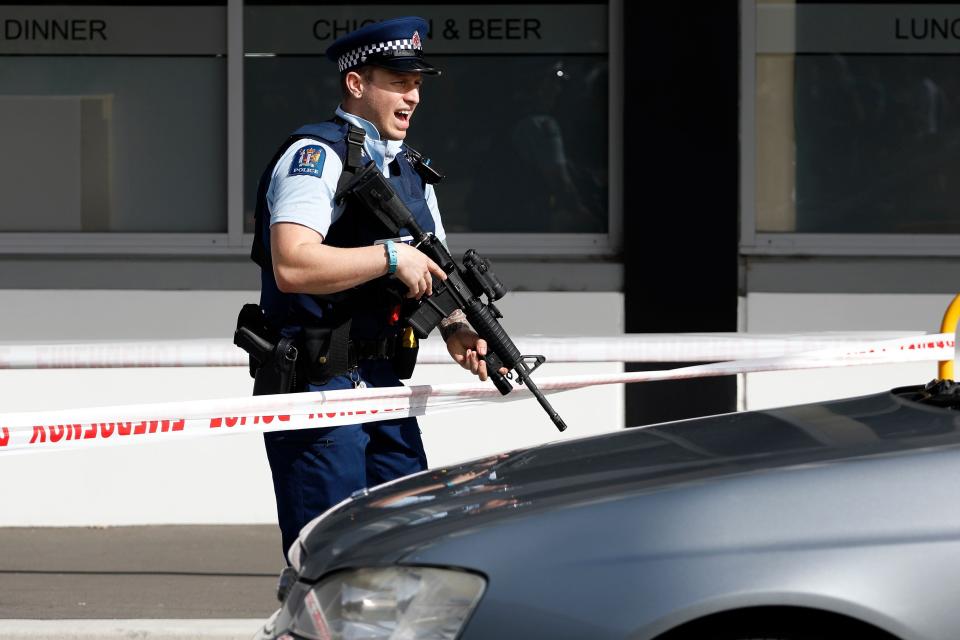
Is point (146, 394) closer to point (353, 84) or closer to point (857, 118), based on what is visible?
point (353, 84)

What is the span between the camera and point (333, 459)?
157 inches

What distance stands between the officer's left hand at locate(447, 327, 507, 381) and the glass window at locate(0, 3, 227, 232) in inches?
133

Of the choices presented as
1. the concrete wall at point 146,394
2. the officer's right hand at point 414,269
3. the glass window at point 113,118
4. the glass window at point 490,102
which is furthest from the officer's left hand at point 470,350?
the glass window at point 113,118

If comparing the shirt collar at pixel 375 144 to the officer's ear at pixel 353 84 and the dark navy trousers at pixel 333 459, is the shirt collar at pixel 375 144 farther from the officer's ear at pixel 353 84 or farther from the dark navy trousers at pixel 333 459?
the dark navy trousers at pixel 333 459

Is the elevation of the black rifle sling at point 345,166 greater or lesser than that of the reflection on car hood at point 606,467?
greater

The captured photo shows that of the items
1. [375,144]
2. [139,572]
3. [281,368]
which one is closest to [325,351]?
[281,368]

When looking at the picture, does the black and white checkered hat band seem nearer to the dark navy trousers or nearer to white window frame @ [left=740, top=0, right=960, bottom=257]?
the dark navy trousers

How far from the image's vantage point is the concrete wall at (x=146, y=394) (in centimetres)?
699

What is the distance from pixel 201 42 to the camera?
7258 mm

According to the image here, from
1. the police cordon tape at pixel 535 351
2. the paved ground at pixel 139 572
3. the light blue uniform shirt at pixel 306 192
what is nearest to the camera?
the light blue uniform shirt at pixel 306 192

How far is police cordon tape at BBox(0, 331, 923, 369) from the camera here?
5.22 m

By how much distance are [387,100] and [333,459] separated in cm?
96

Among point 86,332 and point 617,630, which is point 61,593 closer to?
point 86,332

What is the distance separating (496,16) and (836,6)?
1.61m
